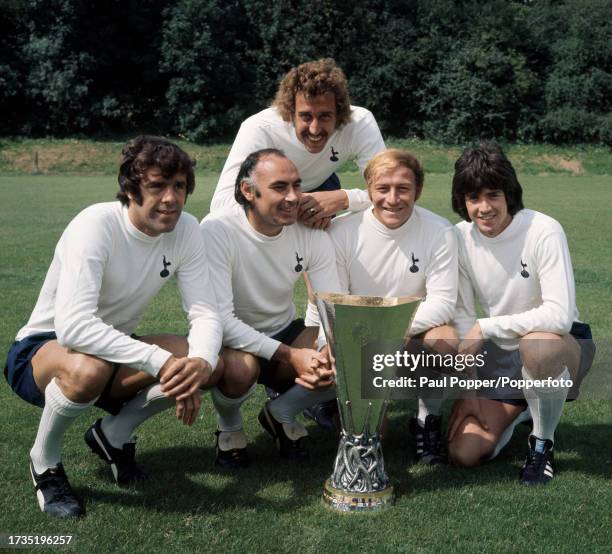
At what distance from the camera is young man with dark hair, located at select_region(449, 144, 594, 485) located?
4.12 meters

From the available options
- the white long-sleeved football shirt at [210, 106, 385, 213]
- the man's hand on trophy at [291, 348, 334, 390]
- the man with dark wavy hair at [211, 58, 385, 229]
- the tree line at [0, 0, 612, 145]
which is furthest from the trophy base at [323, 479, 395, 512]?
the tree line at [0, 0, 612, 145]

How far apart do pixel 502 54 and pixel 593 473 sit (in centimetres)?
4196

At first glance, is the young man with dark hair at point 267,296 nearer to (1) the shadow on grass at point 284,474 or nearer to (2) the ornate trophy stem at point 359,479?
(1) the shadow on grass at point 284,474

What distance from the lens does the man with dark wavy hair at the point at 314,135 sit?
15.6 ft

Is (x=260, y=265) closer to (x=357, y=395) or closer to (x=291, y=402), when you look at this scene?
Answer: (x=291, y=402)

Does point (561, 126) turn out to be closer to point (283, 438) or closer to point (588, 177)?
point (588, 177)

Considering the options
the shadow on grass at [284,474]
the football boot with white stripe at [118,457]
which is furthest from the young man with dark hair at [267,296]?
the football boot with white stripe at [118,457]

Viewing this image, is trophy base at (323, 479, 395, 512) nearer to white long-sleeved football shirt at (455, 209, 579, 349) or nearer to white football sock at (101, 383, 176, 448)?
white football sock at (101, 383, 176, 448)

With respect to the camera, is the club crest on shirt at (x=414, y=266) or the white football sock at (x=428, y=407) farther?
the club crest on shirt at (x=414, y=266)

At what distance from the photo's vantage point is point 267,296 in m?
4.55

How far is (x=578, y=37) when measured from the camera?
4456 cm

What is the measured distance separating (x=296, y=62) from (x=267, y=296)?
4371 cm

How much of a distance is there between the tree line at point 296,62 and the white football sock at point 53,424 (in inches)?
1516

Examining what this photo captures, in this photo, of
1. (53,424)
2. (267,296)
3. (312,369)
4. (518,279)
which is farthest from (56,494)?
(518,279)
